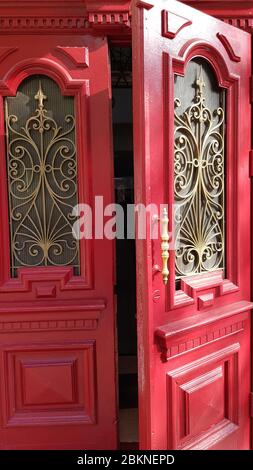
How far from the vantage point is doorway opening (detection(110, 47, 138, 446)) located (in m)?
2.71

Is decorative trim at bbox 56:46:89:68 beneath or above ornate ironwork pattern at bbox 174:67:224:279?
above

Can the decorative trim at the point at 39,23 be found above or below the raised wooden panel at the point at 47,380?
above

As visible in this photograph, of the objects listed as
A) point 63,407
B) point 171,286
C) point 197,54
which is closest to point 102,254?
point 171,286

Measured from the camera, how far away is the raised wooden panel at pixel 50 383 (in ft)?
6.46

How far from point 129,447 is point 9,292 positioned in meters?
1.14

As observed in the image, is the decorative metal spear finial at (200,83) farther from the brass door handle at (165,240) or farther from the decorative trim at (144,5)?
the brass door handle at (165,240)

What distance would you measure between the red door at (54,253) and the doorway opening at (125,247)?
72 cm

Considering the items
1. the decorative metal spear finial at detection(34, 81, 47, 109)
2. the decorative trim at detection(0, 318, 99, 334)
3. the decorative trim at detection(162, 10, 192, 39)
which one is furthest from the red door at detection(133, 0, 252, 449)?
the decorative metal spear finial at detection(34, 81, 47, 109)

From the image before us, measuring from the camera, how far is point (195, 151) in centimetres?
177

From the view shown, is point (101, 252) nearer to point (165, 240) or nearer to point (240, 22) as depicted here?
point (165, 240)

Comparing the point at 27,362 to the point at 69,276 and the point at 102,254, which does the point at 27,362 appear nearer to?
the point at 69,276

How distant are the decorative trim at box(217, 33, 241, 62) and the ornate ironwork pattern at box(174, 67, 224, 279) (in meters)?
0.19

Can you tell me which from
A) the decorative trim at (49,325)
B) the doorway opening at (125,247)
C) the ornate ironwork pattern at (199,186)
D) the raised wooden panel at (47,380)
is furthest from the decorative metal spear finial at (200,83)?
the raised wooden panel at (47,380)

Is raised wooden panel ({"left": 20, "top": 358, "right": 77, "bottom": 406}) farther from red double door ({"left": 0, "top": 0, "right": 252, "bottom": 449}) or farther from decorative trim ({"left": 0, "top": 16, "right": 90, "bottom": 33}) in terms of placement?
decorative trim ({"left": 0, "top": 16, "right": 90, "bottom": 33})
